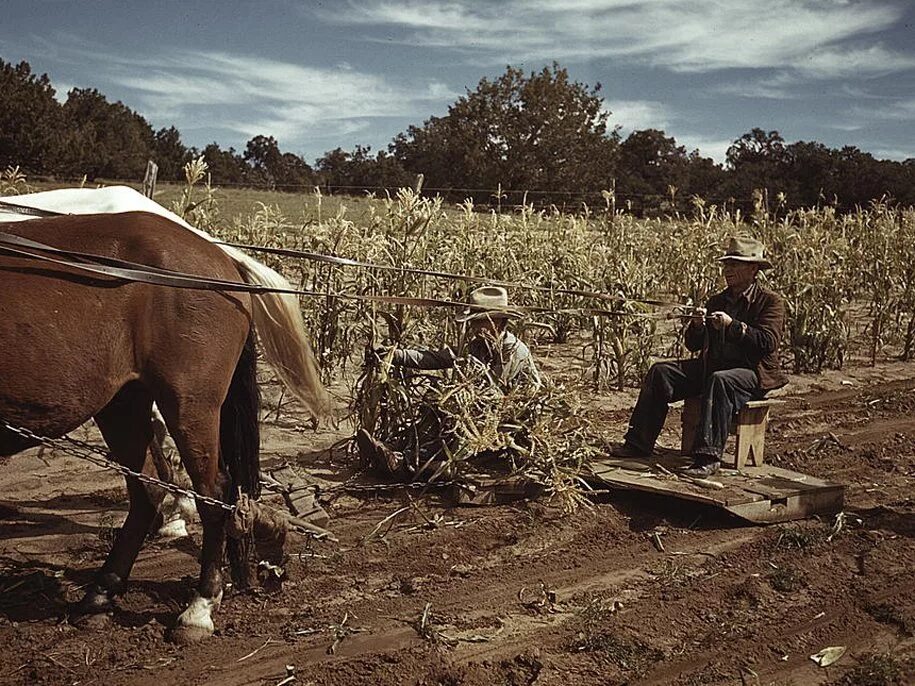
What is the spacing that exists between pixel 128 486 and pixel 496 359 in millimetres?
2598

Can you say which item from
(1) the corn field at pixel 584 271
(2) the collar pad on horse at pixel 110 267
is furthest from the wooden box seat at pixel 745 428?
(2) the collar pad on horse at pixel 110 267

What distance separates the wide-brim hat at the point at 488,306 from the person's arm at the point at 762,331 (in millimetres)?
1537

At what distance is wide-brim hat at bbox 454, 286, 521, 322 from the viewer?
5.74 meters

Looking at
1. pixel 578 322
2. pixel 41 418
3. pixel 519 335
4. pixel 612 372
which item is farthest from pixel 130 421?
pixel 578 322

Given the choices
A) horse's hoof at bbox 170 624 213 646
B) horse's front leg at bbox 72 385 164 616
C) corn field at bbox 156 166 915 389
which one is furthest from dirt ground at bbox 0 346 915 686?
corn field at bbox 156 166 915 389

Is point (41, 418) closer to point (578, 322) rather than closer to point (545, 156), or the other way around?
point (578, 322)

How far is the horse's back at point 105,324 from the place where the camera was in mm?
3605

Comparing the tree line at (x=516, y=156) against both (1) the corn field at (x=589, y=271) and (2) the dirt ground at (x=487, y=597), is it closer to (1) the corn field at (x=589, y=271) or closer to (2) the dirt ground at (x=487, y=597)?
(1) the corn field at (x=589, y=271)

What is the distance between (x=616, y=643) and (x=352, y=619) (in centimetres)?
127

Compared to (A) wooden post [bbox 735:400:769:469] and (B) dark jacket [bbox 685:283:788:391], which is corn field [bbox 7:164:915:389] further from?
(A) wooden post [bbox 735:400:769:469]

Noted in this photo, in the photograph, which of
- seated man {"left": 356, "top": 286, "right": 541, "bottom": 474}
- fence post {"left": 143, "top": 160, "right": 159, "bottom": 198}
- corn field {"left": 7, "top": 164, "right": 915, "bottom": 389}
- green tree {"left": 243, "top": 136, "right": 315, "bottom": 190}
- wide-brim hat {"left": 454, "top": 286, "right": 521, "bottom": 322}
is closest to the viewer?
wide-brim hat {"left": 454, "top": 286, "right": 521, "bottom": 322}

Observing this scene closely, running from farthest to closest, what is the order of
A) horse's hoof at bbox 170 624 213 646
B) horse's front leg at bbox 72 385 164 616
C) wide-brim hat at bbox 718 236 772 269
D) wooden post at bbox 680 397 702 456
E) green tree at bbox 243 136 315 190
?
green tree at bbox 243 136 315 190, wooden post at bbox 680 397 702 456, wide-brim hat at bbox 718 236 772 269, horse's front leg at bbox 72 385 164 616, horse's hoof at bbox 170 624 213 646

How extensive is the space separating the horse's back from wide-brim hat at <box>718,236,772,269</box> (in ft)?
11.9

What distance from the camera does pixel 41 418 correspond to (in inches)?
146
